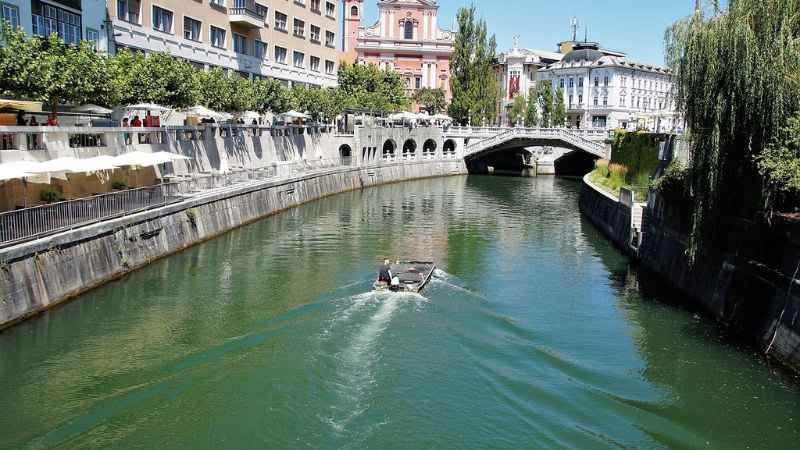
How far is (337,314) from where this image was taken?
2777cm

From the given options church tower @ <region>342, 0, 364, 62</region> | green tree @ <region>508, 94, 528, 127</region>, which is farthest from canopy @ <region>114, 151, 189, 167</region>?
church tower @ <region>342, 0, 364, 62</region>

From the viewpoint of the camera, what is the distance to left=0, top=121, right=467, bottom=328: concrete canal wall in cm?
2675

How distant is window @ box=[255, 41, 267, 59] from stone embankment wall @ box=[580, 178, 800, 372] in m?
48.3

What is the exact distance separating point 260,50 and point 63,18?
30847 mm

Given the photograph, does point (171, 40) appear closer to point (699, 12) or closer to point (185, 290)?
point (185, 290)

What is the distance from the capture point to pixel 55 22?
146 feet

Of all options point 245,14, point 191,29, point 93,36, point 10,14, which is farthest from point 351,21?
point 10,14

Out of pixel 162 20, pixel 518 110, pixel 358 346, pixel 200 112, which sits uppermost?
pixel 162 20

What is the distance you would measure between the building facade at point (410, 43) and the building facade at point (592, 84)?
18684 millimetres

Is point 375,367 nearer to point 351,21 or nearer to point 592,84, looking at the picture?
point 351,21

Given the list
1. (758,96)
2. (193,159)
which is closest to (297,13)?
(193,159)

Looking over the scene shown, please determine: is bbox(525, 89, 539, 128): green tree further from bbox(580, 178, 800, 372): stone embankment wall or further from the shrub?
the shrub

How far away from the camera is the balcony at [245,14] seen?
226ft

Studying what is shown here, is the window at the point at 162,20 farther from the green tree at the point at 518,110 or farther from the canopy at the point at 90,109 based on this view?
the green tree at the point at 518,110
